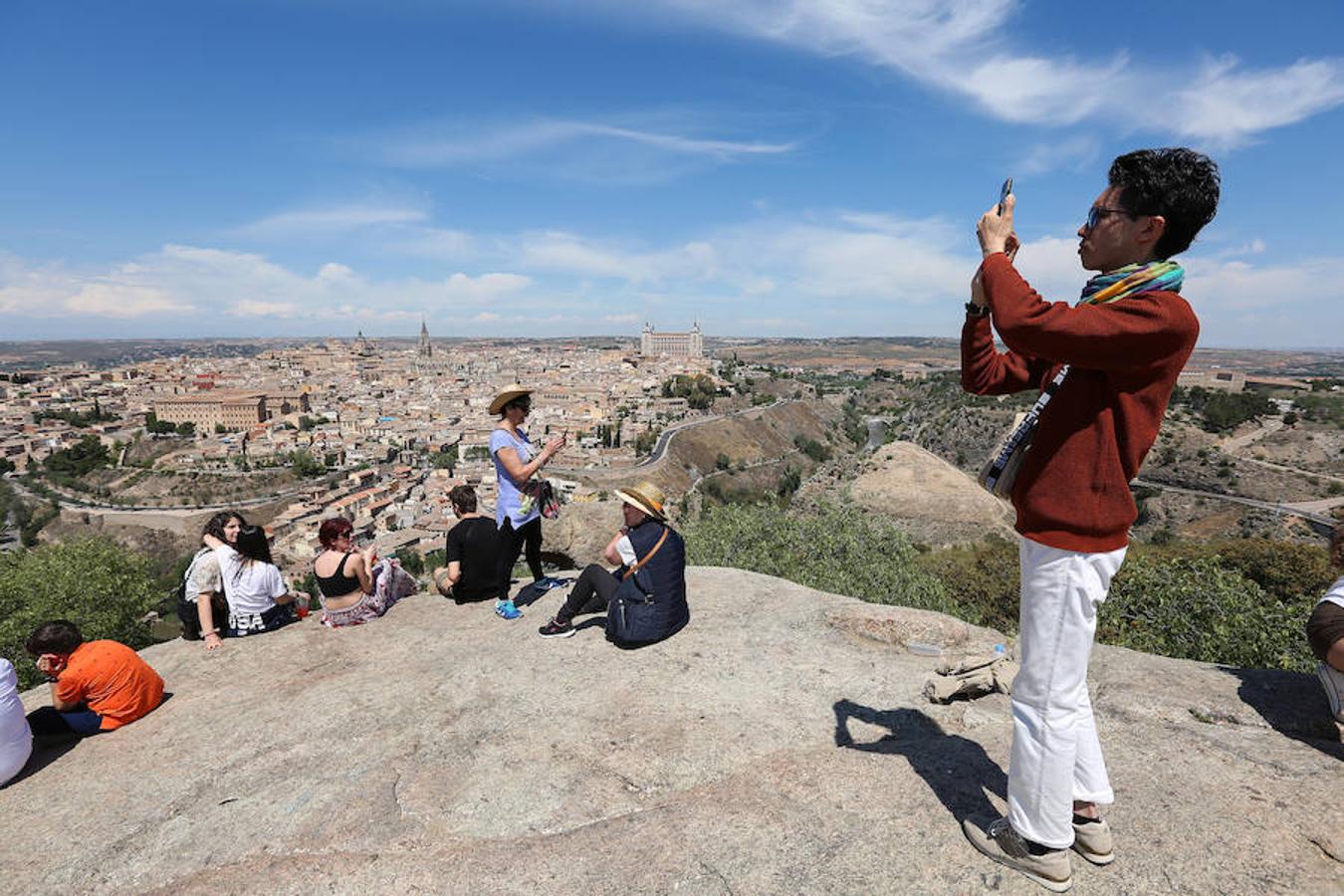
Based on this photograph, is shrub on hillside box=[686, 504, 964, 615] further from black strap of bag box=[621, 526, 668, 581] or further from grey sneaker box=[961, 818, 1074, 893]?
grey sneaker box=[961, 818, 1074, 893]

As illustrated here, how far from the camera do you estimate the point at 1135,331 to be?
1790 millimetres

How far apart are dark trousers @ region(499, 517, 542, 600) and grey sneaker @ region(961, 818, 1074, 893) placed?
4.23m

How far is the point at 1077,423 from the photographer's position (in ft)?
6.66

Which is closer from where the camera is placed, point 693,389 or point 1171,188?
point 1171,188

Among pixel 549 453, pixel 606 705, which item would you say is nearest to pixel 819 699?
pixel 606 705

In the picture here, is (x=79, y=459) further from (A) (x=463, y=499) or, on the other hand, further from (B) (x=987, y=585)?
(B) (x=987, y=585)

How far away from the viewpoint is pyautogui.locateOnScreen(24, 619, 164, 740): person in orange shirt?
404 centimetres

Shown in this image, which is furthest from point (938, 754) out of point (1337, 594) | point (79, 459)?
point (79, 459)

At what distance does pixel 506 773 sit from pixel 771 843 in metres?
1.49

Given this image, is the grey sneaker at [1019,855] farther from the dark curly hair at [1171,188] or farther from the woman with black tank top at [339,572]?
the woman with black tank top at [339,572]

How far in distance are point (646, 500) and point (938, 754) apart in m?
2.52

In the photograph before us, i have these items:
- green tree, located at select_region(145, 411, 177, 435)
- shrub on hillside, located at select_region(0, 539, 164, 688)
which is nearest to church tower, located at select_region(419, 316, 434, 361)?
green tree, located at select_region(145, 411, 177, 435)

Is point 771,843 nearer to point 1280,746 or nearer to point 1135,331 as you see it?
point 1135,331

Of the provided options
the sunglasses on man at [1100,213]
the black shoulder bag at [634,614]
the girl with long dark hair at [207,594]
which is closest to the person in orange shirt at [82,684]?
the girl with long dark hair at [207,594]
